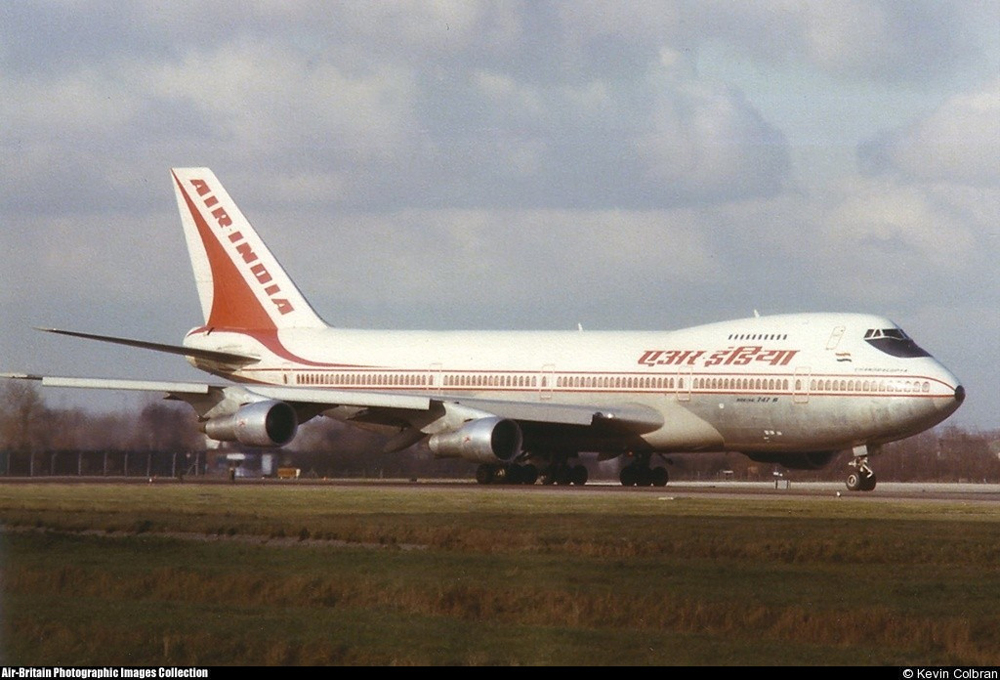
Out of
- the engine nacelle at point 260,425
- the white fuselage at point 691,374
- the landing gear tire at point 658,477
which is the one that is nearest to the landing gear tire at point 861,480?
the white fuselage at point 691,374

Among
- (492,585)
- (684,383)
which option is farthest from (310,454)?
(492,585)

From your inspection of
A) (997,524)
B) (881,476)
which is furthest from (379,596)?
(881,476)

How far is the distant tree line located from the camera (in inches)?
1545

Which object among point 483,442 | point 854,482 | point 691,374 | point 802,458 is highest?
point 691,374

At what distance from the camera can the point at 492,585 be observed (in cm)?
1992

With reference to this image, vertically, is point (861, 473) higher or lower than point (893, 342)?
lower

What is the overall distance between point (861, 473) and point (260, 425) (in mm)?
16544

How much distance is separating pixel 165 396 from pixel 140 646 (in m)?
32.9

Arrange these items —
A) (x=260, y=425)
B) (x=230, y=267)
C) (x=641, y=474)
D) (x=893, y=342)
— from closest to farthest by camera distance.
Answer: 1. (x=893, y=342)
2. (x=260, y=425)
3. (x=641, y=474)
4. (x=230, y=267)

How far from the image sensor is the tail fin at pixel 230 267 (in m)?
54.2

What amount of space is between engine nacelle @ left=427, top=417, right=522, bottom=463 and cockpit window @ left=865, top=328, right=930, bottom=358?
10003 millimetres

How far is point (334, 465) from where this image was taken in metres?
55.0

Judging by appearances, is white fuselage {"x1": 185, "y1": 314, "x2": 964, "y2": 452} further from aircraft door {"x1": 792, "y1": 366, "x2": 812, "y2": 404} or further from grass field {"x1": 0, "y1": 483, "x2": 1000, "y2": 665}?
grass field {"x1": 0, "y1": 483, "x2": 1000, "y2": 665}

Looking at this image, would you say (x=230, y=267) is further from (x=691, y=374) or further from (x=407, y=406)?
(x=691, y=374)
